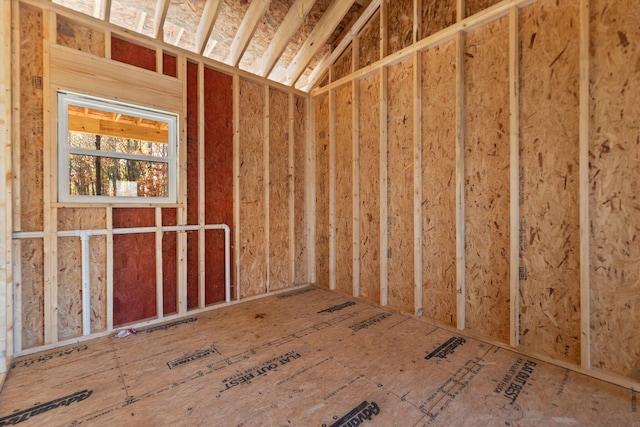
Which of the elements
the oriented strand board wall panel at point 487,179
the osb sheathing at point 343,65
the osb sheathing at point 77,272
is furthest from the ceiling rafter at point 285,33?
the osb sheathing at point 77,272

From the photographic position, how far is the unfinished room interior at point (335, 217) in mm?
2062

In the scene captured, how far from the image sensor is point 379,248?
378 centimetres

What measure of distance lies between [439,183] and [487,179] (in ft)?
1.57

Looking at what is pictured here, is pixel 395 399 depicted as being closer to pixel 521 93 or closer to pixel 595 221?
pixel 595 221

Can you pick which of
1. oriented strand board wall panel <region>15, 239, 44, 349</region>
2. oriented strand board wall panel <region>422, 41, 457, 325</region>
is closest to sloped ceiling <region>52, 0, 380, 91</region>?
oriented strand board wall panel <region>422, 41, 457, 325</region>

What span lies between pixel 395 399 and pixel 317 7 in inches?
187

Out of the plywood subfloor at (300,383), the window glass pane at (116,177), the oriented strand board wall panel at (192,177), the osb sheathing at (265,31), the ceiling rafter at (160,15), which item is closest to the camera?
the plywood subfloor at (300,383)

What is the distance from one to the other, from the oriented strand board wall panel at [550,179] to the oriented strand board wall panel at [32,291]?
458 centimetres

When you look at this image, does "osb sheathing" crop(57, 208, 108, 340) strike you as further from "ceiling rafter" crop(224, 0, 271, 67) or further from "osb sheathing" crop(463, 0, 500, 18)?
"osb sheathing" crop(463, 0, 500, 18)

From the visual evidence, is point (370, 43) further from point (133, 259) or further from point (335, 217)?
point (133, 259)

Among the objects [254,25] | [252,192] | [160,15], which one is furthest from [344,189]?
[160,15]

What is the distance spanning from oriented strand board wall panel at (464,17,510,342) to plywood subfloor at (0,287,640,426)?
42cm

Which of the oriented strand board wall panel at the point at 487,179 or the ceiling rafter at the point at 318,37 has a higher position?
the ceiling rafter at the point at 318,37

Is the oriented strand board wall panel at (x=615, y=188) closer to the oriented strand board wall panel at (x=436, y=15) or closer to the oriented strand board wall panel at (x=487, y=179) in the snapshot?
the oriented strand board wall panel at (x=487, y=179)
